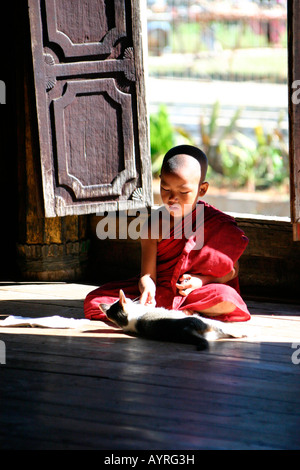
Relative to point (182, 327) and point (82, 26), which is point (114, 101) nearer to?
point (82, 26)

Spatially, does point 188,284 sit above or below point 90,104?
below

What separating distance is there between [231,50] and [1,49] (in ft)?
40.9

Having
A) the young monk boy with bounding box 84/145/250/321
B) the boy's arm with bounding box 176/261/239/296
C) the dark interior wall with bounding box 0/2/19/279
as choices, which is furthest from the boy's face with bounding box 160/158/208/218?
the dark interior wall with bounding box 0/2/19/279

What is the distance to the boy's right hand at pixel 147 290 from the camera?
341 centimetres

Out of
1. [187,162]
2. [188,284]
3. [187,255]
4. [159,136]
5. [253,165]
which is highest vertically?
[187,162]

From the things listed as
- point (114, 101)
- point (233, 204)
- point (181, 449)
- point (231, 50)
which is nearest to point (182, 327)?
point (181, 449)

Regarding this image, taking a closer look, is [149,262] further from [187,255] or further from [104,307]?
[104,307]

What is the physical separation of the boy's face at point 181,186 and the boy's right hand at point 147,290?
0.38 meters

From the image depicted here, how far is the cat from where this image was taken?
3146 millimetres

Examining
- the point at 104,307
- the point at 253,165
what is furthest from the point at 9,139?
the point at 253,165

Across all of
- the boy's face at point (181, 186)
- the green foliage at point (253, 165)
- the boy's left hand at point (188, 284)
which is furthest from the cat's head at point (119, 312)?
the green foliage at point (253, 165)

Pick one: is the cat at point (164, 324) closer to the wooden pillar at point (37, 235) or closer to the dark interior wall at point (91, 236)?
the dark interior wall at point (91, 236)

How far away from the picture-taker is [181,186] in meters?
3.39

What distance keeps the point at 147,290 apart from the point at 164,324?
307 mm
